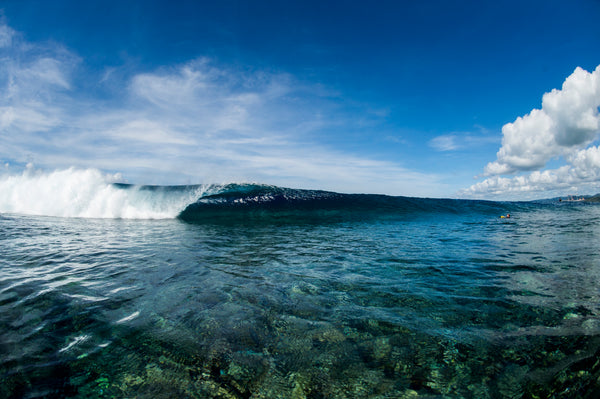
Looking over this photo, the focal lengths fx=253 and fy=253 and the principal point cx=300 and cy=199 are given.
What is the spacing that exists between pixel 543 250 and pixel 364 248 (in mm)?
4360

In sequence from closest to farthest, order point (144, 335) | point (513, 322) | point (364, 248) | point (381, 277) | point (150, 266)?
point (144, 335) < point (513, 322) < point (381, 277) < point (150, 266) < point (364, 248)

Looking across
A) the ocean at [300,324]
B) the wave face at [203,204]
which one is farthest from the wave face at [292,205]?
the ocean at [300,324]

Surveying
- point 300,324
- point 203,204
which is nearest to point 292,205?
point 203,204

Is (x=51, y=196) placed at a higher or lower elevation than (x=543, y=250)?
higher

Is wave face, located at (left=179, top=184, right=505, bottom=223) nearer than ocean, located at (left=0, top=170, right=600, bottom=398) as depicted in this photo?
No

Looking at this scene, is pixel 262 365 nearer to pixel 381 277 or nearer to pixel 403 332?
pixel 403 332

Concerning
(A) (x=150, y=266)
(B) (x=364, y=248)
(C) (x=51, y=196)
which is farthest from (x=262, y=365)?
(C) (x=51, y=196)

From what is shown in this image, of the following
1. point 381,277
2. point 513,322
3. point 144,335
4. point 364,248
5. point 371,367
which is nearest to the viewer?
point 371,367

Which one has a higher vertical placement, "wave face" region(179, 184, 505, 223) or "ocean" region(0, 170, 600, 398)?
"wave face" region(179, 184, 505, 223)

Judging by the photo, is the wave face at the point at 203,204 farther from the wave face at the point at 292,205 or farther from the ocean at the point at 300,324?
the ocean at the point at 300,324

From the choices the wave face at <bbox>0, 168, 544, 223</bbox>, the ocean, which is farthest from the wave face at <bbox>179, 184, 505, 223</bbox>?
the ocean

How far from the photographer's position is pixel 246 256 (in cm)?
607

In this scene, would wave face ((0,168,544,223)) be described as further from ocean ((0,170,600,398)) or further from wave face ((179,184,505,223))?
ocean ((0,170,600,398))

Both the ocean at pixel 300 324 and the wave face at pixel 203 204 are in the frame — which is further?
the wave face at pixel 203 204
